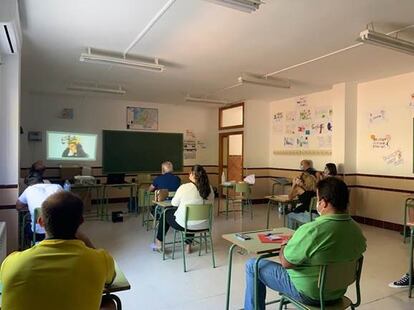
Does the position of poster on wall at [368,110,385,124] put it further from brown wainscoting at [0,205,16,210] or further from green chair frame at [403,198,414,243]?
brown wainscoting at [0,205,16,210]

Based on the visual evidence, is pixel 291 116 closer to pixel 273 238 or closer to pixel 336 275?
pixel 273 238

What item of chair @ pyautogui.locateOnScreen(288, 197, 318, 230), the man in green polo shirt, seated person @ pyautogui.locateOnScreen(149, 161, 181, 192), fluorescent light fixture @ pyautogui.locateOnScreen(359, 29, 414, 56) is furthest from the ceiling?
chair @ pyautogui.locateOnScreen(288, 197, 318, 230)

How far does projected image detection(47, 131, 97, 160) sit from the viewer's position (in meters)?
7.86

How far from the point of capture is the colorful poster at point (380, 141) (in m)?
5.74

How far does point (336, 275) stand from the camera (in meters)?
1.79

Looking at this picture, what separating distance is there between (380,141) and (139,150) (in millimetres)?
5777

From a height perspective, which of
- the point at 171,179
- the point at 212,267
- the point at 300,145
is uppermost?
the point at 300,145

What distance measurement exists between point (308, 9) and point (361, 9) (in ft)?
1.64

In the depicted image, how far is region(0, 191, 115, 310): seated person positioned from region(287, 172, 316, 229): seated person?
11.8ft

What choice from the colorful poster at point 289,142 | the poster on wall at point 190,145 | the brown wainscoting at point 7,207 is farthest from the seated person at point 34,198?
the poster on wall at point 190,145

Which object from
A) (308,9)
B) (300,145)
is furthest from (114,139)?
(308,9)

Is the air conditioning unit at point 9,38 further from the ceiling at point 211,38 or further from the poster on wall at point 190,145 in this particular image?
the poster on wall at point 190,145

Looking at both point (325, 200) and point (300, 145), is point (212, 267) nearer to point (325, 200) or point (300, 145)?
point (325, 200)

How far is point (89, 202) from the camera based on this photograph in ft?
24.0
